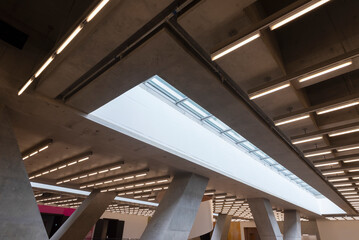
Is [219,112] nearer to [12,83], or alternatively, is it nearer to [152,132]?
[152,132]

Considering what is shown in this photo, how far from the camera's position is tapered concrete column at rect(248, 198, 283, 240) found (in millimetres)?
19172

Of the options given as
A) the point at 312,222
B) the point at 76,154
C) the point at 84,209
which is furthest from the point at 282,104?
the point at 312,222

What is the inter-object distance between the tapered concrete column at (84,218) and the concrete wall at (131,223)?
20730mm

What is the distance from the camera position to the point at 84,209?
1981 centimetres

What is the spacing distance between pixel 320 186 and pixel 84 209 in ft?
59.8

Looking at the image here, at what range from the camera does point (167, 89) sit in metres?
10.8

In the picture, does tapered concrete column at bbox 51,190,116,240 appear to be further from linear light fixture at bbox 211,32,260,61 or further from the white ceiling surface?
linear light fixture at bbox 211,32,260,61

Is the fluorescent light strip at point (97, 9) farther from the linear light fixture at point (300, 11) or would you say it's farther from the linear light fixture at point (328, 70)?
the linear light fixture at point (328, 70)

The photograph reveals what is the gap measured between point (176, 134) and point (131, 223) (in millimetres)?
36891

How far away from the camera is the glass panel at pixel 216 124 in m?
12.8

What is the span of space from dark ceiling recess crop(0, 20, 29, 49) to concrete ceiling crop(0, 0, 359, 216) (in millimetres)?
256

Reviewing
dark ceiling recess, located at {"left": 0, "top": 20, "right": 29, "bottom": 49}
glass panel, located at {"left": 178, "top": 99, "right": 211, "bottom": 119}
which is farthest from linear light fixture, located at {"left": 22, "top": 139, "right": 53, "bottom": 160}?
glass panel, located at {"left": 178, "top": 99, "right": 211, "bottom": 119}

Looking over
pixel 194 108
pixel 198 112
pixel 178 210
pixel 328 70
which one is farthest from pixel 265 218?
pixel 328 70

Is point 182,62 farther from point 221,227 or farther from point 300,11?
point 221,227
